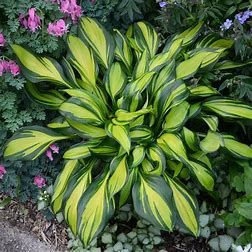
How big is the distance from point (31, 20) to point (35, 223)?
1.13m

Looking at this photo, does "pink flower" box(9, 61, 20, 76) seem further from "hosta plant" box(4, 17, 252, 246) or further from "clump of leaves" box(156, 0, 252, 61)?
"clump of leaves" box(156, 0, 252, 61)

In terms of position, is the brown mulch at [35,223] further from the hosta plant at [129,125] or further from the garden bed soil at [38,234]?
the hosta plant at [129,125]

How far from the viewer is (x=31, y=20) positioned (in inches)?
102

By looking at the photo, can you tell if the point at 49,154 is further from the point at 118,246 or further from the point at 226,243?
the point at 226,243

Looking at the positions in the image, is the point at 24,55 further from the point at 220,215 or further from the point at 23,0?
the point at 220,215

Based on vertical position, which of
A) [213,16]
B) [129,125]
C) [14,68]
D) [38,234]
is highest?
[213,16]

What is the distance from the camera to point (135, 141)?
2648 mm

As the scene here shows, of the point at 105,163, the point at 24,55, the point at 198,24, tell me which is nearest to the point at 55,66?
the point at 24,55

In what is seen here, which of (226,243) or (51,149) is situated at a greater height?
(51,149)

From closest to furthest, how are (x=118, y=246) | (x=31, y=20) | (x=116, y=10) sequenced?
1. (x=31, y=20)
2. (x=118, y=246)
3. (x=116, y=10)

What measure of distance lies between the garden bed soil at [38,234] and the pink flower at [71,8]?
3.60 feet

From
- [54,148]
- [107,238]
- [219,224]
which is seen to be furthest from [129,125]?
[219,224]

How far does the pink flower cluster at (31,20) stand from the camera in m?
2.57

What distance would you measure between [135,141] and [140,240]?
518 mm
